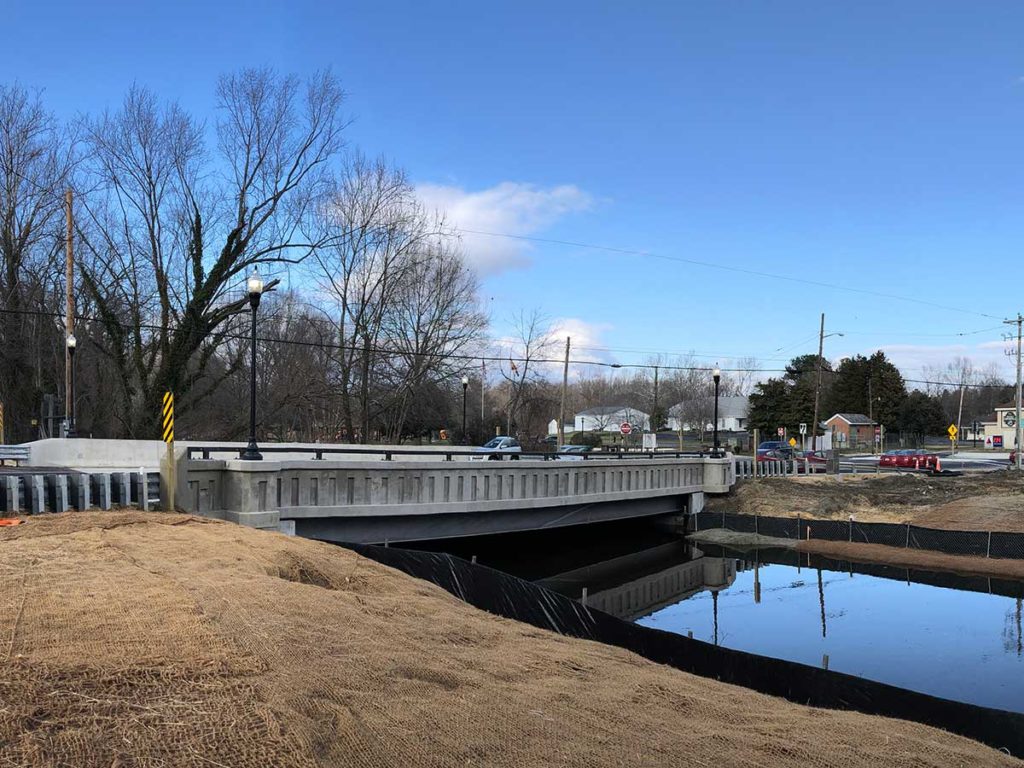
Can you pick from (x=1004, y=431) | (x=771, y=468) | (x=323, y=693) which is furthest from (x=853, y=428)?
(x=323, y=693)

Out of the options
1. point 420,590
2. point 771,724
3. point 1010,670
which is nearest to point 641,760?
point 771,724

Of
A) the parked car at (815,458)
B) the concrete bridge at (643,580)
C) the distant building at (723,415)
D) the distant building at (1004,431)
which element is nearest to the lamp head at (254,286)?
the concrete bridge at (643,580)

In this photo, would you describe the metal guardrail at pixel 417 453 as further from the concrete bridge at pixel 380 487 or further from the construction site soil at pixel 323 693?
the construction site soil at pixel 323 693

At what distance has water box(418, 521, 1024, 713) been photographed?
50.7ft

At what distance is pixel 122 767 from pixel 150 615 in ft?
7.95

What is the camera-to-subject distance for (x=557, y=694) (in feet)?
19.0

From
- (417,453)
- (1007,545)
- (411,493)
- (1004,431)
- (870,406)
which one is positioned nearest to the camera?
(411,493)

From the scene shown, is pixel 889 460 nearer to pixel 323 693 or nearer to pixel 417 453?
pixel 417 453

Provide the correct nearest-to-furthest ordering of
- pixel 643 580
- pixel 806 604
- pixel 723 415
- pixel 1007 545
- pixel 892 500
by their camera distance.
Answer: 1. pixel 806 604
2. pixel 1007 545
3. pixel 643 580
4. pixel 892 500
5. pixel 723 415

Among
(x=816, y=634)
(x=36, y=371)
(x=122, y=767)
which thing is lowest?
(x=816, y=634)

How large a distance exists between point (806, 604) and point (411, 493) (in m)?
10.6

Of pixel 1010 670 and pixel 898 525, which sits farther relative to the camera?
pixel 898 525

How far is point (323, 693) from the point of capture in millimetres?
4770

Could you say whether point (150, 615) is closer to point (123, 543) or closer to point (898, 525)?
point (123, 543)
